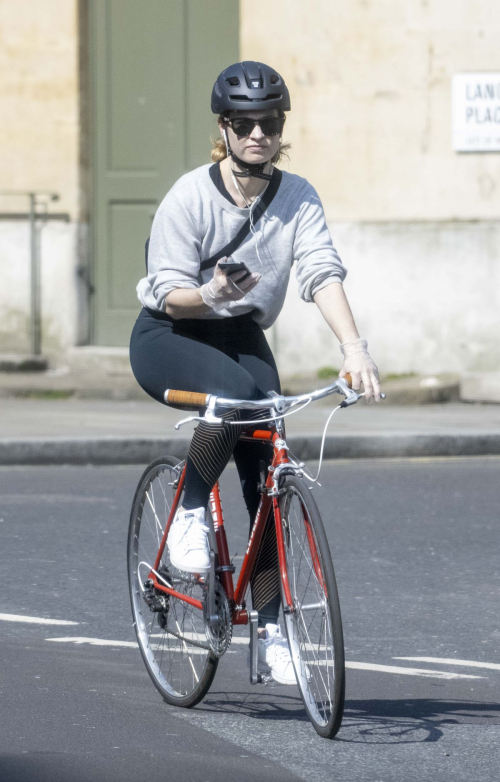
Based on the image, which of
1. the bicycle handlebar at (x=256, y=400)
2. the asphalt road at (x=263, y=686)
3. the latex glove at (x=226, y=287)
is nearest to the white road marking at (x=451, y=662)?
the asphalt road at (x=263, y=686)

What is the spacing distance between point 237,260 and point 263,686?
1.39 meters

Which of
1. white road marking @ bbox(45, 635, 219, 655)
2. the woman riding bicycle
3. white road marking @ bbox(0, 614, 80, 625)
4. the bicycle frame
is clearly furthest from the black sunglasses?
white road marking @ bbox(0, 614, 80, 625)

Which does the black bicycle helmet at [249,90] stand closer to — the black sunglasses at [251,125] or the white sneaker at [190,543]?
the black sunglasses at [251,125]

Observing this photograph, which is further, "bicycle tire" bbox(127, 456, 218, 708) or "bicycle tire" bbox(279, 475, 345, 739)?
"bicycle tire" bbox(127, 456, 218, 708)

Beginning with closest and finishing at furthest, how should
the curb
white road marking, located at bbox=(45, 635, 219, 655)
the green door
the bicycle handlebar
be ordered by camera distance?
the bicycle handlebar, white road marking, located at bbox=(45, 635, 219, 655), the curb, the green door

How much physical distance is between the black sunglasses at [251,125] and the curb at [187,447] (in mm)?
5885

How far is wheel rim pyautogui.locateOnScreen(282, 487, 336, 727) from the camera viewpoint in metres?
3.96

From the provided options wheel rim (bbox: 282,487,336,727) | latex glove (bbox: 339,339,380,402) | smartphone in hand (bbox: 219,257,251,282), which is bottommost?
wheel rim (bbox: 282,487,336,727)

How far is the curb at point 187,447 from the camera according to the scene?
10109 mm

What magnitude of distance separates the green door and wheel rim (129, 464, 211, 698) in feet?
30.0

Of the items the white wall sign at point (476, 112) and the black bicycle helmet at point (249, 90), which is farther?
the white wall sign at point (476, 112)

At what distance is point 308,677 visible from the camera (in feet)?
13.4

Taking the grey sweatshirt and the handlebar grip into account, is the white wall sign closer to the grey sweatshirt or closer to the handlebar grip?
the grey sweatshirt

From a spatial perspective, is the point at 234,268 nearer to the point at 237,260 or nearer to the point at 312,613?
the point at 237,260
